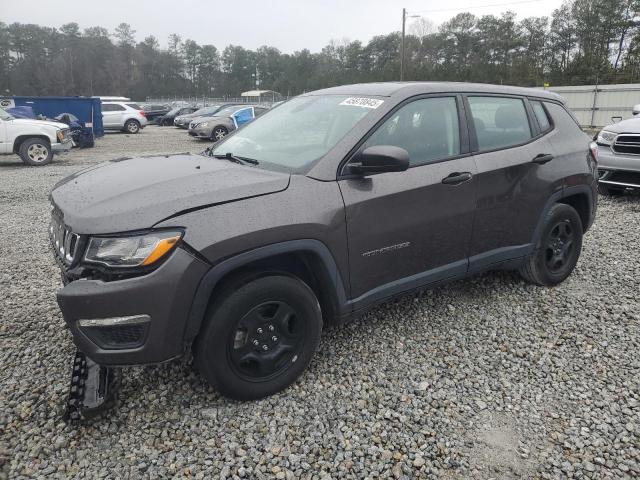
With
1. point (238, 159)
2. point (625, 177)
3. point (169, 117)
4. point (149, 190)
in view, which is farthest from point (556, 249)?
point (169, 117)

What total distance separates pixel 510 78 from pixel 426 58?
22440 mm

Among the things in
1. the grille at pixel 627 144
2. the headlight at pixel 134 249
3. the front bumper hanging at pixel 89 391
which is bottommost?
the front bumper hanging at pixel 89 391

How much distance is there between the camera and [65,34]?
89.7 metres

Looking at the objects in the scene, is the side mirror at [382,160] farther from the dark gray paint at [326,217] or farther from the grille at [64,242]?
the grille at [64,242]

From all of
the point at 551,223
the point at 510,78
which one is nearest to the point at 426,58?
the point at 510,78

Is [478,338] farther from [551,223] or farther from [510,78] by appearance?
[510,78]

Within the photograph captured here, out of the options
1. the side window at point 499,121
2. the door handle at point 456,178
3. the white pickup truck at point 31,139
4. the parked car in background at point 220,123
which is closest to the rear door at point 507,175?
the side window at point 499,121

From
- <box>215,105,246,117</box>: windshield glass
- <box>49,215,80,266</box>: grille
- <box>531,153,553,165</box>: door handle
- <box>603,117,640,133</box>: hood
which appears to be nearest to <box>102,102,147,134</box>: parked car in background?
<box>215,105,246,117</box>: windshield glass

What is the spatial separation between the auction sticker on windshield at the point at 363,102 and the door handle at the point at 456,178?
0.66 meters

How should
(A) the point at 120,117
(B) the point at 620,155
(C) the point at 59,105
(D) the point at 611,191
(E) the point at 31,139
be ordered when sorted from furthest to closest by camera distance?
(A) the point at 120,117 < (C) the point at 59,105 < (E) the point at 31,139 < (D) the point at 611,191 < (B) the point at 620,155

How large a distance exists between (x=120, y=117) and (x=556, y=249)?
77.4 feet

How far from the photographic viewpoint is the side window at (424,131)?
2936 millimetres

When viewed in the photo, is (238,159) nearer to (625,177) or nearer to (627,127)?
(627,127)

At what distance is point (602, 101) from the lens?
876 inches
